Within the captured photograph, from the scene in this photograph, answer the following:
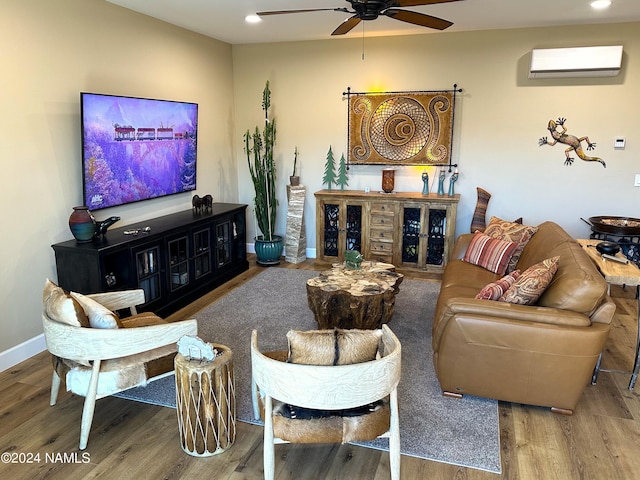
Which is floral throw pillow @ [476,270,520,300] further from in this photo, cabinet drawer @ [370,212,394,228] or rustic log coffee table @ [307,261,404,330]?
cabinet drawer @ [370,212,394,228]

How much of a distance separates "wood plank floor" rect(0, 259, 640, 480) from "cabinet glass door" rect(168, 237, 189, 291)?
1.53 metres

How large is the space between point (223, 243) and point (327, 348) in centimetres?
336

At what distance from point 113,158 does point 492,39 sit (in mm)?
4014

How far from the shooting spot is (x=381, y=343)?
2264 millimetres

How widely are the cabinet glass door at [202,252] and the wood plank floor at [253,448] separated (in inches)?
75.7

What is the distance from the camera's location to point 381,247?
5430 millimetres

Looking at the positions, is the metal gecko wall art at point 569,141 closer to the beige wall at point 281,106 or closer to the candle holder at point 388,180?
the beige wall at point 281,106

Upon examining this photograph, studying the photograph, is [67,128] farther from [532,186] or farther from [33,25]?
[532,186]

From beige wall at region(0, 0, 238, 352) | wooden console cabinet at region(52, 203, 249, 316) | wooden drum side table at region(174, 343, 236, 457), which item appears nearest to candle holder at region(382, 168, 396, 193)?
wooden console cabinet at region(52, 203, 249, 316)

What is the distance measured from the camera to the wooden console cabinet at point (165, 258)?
3438 millimetres

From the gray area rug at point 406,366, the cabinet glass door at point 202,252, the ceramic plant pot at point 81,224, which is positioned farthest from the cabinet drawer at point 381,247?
the ceramic plant pot at point 81,224

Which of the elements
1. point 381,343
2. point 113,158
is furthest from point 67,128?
point 381,343

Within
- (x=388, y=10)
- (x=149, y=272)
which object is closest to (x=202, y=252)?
(x=149, y=272)

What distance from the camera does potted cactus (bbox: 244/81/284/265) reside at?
18.4ft
